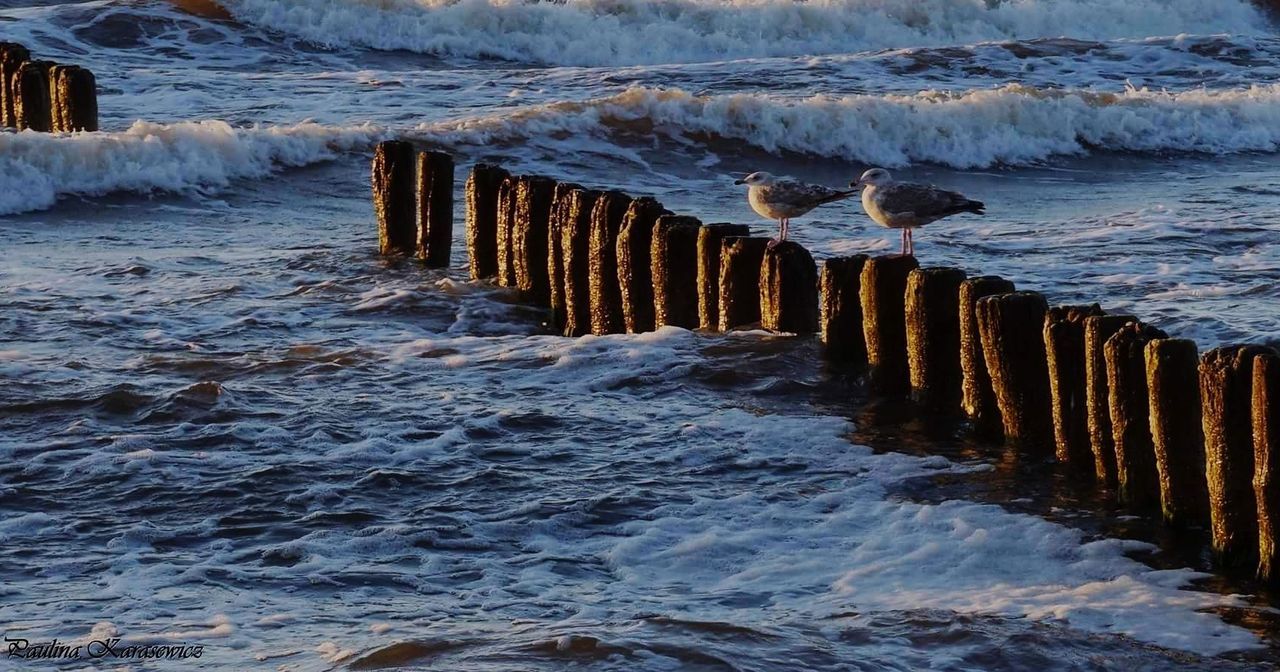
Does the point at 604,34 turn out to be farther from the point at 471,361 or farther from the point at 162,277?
the point at 471,361

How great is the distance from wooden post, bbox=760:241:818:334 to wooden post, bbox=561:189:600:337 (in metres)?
1.52

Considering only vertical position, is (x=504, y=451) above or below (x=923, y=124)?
below

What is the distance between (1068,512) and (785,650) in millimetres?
1988

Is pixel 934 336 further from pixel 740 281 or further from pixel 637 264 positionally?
pixel 637 264

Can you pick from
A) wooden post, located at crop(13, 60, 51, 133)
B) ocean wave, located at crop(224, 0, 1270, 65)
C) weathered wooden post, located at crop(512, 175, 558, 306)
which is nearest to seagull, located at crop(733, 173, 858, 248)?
weathered wooden post, located at crop(512, 175, 558, 306)

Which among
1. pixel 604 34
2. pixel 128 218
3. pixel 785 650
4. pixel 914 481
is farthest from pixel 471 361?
pixel 604 34

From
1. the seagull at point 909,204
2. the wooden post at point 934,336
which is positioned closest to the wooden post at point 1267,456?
the wooden post at point 934,336

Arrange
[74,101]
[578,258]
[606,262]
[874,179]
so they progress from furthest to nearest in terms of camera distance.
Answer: [74,101]
[578,258]
[874,179]
[606,262]

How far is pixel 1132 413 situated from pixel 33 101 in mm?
13725

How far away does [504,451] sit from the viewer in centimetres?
766

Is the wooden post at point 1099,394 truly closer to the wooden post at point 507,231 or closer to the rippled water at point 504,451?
the rippled water at point 504,451

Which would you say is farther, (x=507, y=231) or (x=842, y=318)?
(x=507, y=231)

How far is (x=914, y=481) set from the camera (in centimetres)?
731

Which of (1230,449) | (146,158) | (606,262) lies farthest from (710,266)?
(146,158)
